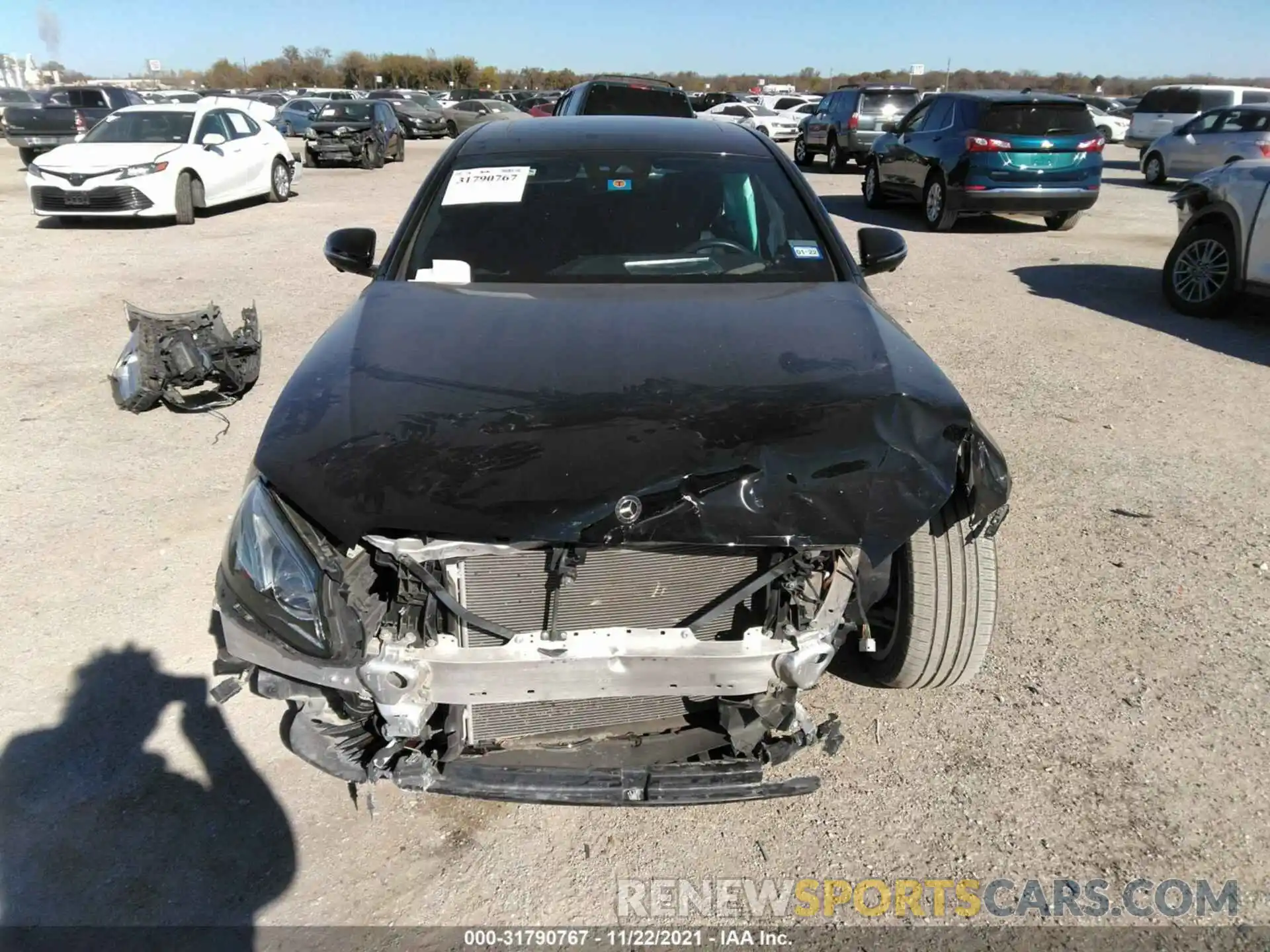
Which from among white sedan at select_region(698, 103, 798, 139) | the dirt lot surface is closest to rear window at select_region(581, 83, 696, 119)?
the dirt lot surface

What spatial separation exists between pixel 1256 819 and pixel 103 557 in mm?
4231

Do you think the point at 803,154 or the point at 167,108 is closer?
the point at 167,108

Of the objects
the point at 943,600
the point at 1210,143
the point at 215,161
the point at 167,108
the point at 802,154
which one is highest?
the point at 167,108

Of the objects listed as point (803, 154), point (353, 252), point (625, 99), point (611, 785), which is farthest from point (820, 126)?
point (611, 785)

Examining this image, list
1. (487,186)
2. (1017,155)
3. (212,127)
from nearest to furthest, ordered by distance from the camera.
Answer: (487,186), (1017,155), (212,127)

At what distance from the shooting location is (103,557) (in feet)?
12.5

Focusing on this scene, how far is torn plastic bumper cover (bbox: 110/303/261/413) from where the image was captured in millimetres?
5312

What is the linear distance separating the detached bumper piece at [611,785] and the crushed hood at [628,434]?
0.61 meters

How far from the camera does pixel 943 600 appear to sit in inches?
104

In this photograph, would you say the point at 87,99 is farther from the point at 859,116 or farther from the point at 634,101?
the point at 859,116

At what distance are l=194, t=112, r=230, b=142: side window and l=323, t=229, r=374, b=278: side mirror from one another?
10598 mm

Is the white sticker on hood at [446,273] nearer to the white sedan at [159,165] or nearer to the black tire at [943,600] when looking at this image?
the black tire at [943,600]

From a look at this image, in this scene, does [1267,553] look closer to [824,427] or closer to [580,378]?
[824,427]

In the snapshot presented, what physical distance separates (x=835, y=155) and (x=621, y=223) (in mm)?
17142
